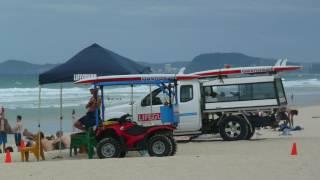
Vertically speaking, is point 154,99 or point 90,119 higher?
point 154,99

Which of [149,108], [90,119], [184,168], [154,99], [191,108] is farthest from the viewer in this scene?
[191,108]

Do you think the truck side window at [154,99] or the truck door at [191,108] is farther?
the truck door at [191,108]

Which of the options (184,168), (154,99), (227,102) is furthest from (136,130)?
(227,102)

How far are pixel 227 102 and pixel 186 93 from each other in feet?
4.08

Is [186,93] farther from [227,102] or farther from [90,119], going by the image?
[90,119]

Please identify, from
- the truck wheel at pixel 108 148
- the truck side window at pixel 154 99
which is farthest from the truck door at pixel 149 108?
the truck wheel at pixel 108 148

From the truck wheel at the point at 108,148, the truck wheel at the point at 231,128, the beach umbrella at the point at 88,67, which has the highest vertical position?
the beach umbrella at the point at 88,67

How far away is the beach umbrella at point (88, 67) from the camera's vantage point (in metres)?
14.9

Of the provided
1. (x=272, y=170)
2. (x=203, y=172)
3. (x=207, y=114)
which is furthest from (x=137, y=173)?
(x=207, y=114)

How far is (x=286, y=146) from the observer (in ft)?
54.1

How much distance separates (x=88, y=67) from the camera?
15453 mm

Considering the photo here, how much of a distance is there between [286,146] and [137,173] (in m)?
6.34

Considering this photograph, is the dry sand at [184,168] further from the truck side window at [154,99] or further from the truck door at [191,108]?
the truck side window at [154,99]

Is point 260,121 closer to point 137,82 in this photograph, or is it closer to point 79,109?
point 137,82
